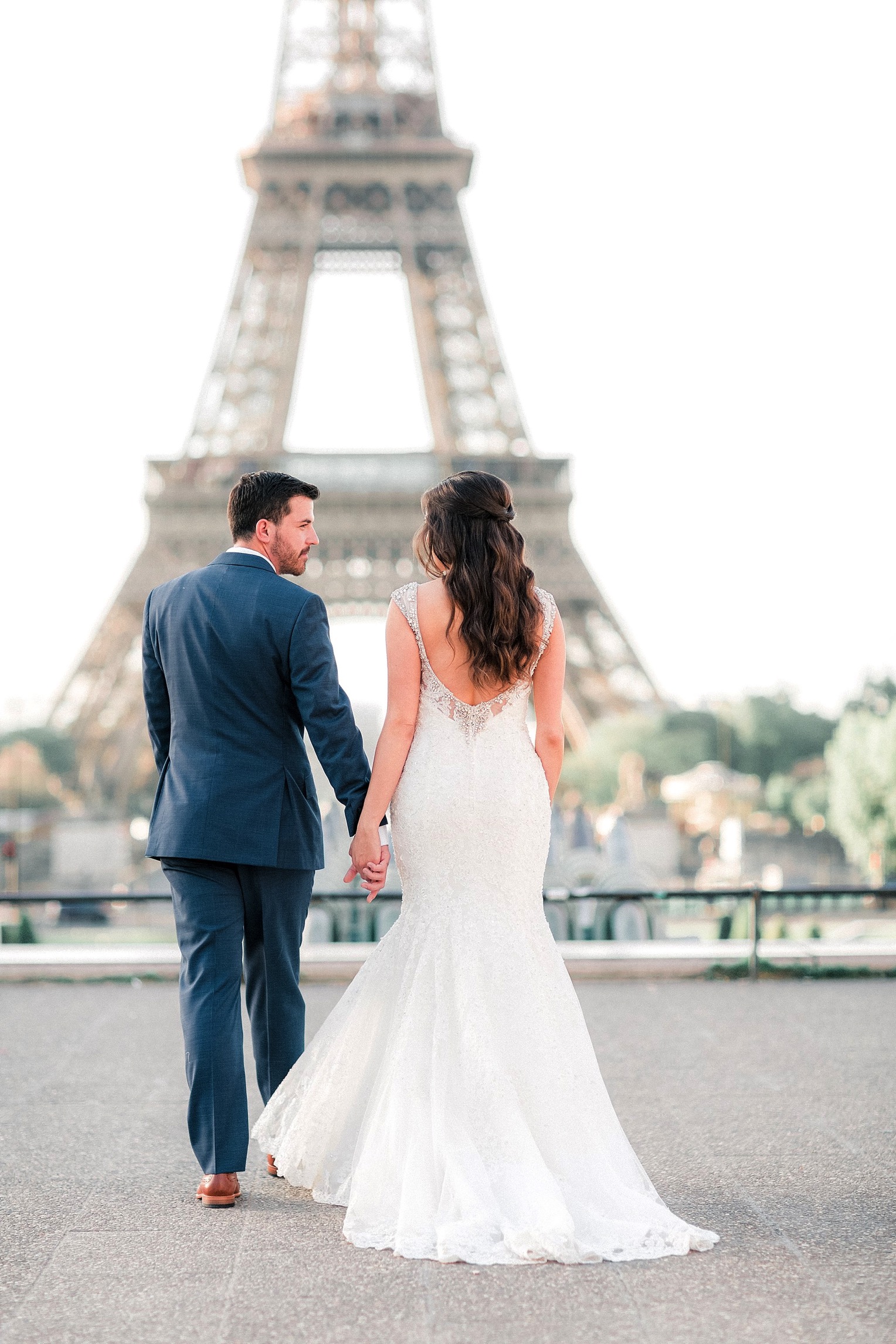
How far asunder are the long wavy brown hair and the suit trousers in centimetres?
73

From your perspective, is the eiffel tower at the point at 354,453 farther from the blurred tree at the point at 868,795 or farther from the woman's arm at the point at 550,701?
the woman's arm at the point at 550,701

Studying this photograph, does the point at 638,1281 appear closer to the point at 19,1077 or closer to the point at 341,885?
the point at 19,1077

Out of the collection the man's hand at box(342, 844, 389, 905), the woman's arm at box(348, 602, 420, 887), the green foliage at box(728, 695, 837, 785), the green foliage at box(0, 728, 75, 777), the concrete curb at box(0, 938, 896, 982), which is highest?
the green foliage at box(728, 695, 837, 785)

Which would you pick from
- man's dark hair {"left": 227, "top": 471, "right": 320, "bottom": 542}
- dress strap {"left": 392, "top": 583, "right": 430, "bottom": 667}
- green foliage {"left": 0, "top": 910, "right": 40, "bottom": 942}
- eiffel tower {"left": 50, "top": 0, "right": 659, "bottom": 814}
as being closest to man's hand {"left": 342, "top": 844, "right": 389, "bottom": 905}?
dress strap {"left": 392, "top": 583, "right": 430, "bottom": 667}

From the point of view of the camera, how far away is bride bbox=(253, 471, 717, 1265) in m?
2.99

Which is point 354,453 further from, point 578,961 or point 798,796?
point 578,961

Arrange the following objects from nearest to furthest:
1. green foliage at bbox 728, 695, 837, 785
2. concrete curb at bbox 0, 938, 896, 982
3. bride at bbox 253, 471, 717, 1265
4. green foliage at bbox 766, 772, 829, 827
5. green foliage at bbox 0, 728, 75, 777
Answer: bride at bbox 253, 471, 717, 1265 → concrete curb at bbox 0, 938, 896, 982 → green foliage at bbox 766, 772, 829, 827 → green foliage at bbox 728, 695, 837, 785 → green foliage at bbox 0, 728, 75, 777

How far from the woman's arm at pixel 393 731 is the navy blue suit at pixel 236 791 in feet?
0.24

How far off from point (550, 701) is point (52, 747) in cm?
3847

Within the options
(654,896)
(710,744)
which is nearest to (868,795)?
(710,744)

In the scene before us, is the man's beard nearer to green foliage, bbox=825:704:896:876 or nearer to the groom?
the groom

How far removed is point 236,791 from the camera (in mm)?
3322

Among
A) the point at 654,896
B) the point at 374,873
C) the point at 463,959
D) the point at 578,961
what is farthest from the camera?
the point at 654,896

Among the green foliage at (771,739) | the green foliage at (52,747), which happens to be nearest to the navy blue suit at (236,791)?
the green foliage at (771,739)
